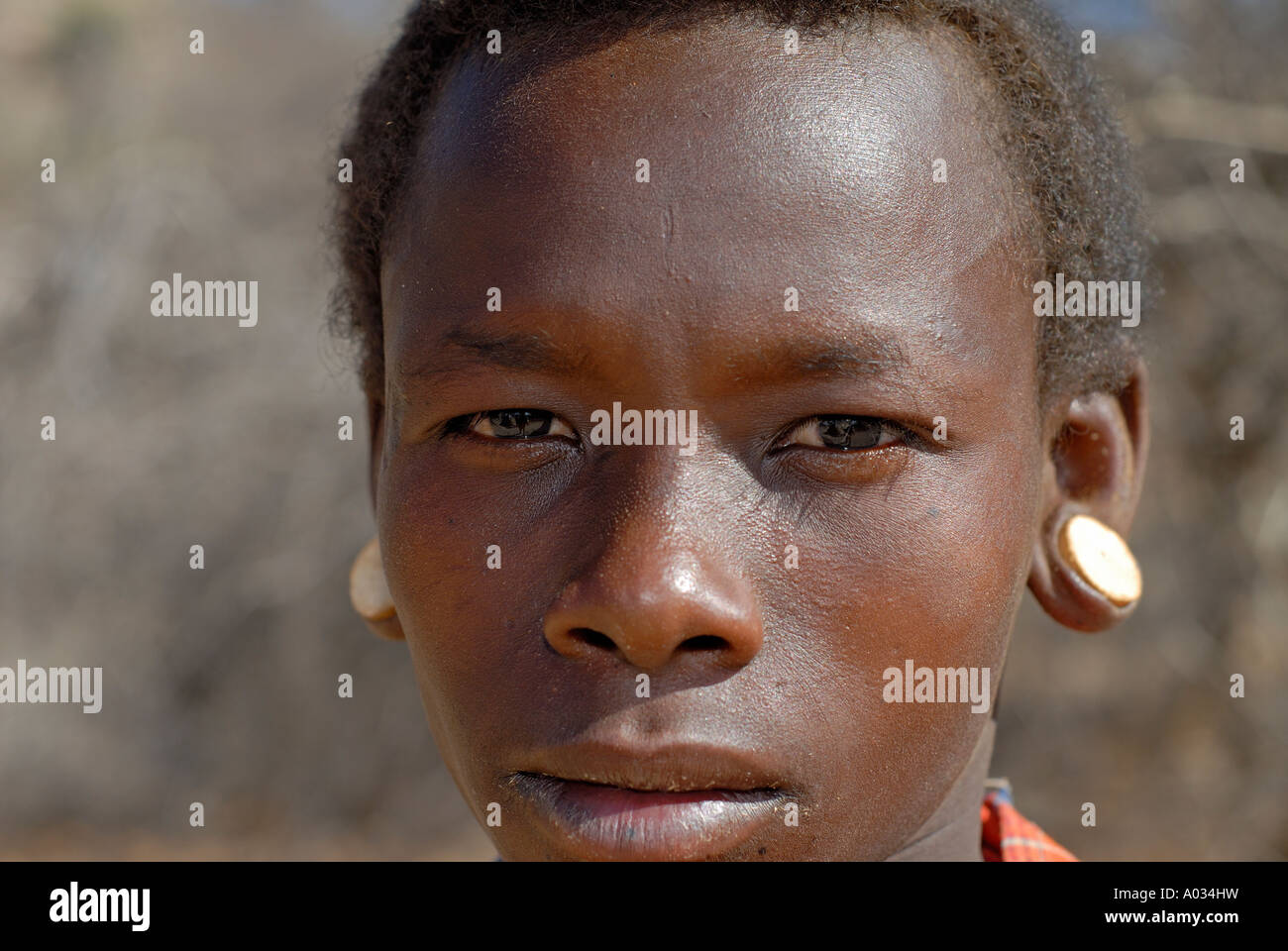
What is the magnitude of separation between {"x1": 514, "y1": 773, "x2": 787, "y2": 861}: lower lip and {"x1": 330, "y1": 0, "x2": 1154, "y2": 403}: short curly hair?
81 cm

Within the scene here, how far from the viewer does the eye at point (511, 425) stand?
174 centimetres

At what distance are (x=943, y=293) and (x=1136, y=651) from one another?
200 inches

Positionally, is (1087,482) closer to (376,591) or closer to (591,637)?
(591,637)

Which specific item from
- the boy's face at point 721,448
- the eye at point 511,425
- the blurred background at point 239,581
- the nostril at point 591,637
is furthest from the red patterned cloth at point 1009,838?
the blurred background at point 239,581

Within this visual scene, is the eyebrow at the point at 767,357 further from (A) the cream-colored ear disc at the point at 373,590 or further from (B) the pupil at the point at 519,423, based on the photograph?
(A) the cream-colored ear disc at the point at 373,590

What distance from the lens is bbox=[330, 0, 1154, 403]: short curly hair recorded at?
178cm

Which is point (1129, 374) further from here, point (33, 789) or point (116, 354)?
point (33, 789)

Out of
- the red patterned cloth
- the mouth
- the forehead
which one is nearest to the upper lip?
the mouth

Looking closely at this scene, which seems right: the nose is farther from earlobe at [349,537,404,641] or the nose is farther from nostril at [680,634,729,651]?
earlobe at [349,537,404,641]

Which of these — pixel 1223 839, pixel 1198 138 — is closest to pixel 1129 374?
pixel 1198 138

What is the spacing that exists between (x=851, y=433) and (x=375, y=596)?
0.94m

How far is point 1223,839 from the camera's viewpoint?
5.70 metres

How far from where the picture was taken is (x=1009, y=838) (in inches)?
91.9
